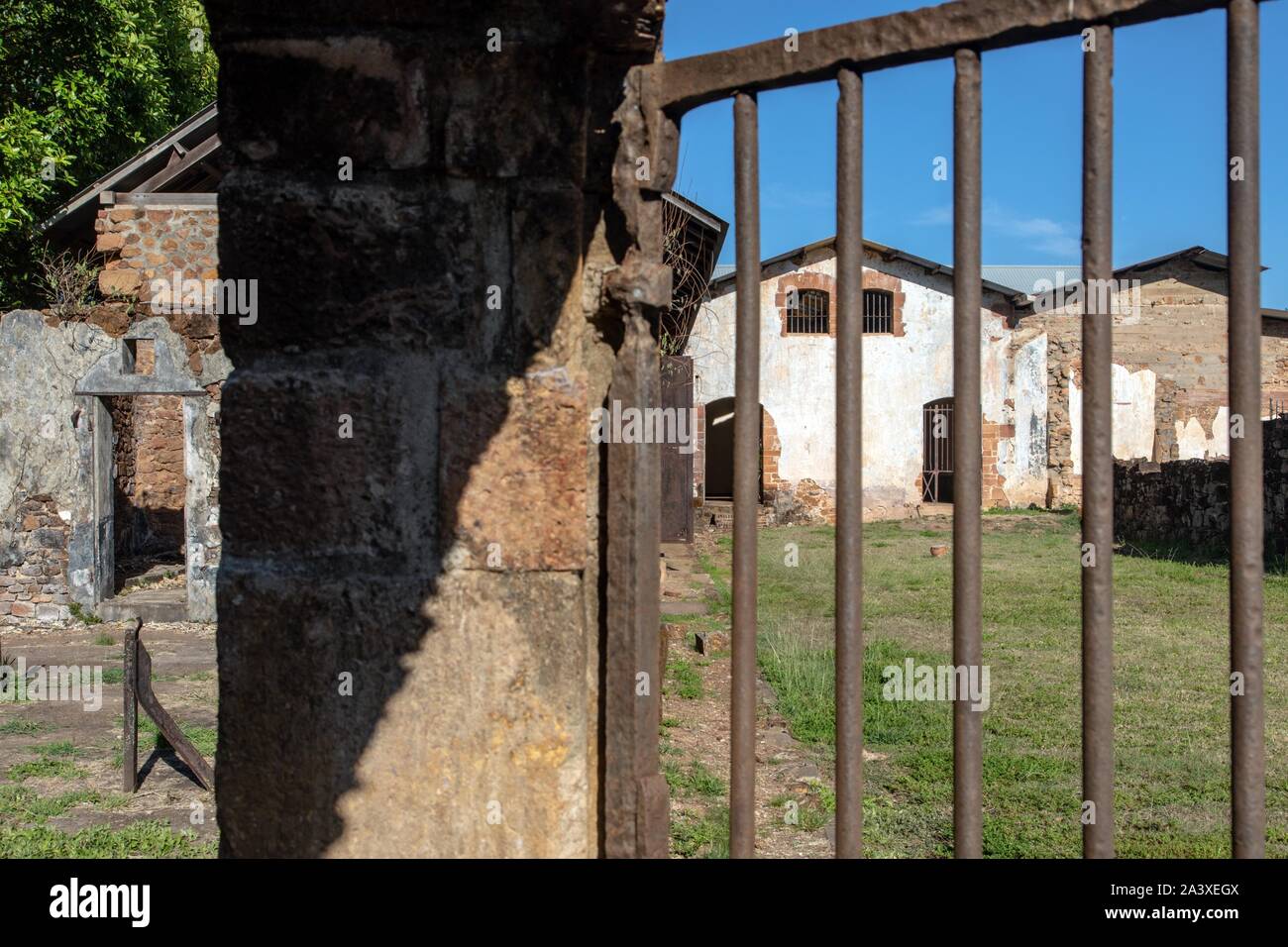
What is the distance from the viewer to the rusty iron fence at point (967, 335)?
1.46m

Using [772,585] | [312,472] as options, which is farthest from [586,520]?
[772,585]

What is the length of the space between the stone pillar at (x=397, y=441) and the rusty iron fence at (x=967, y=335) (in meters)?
0.21

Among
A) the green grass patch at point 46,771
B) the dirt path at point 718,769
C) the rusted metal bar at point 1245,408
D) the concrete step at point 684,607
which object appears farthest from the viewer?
the concrete step at point 684,607

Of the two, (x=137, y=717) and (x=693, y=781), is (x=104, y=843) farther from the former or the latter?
(x=693, y=781)

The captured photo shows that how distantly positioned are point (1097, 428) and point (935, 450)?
18.7m

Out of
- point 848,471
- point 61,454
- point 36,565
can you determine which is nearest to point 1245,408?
point 848,471

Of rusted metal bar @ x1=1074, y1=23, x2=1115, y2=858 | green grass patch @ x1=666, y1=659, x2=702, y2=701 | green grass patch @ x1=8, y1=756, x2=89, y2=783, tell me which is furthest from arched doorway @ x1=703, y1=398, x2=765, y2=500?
rusted metal bar @ x1=1074, y1=23, x2=1115, y2=858

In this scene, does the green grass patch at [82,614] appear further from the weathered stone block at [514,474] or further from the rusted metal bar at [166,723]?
the weathered stone block at [514,474]

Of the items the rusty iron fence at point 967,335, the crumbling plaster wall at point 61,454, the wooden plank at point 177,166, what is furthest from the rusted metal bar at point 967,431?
the wooden plank at point 177,166

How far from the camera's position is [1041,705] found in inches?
242

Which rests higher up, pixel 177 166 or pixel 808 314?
pixel 177 166
